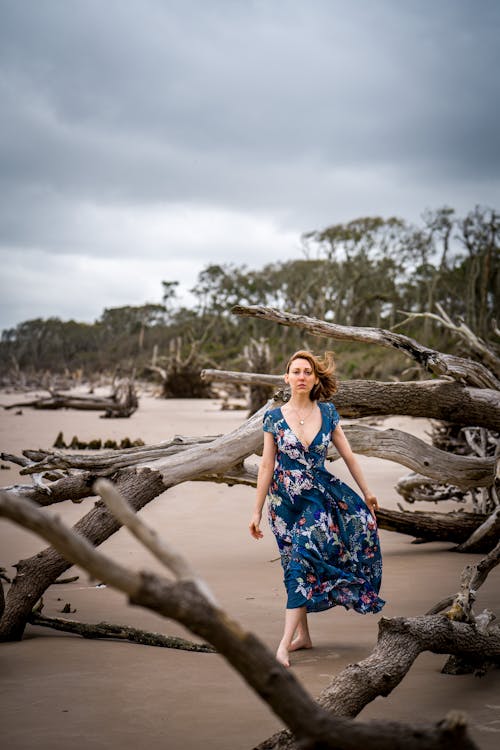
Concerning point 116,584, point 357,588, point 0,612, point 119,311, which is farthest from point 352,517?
point 119,311

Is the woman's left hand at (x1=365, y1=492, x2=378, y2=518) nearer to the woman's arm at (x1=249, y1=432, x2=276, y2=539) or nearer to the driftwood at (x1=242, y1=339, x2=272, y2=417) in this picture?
the woman's arm at (x1=249, y1=432, x2=276, y2=539)

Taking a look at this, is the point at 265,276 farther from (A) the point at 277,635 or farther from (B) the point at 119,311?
(A) the point at 277,635

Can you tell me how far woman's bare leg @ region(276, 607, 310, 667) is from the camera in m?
3.99

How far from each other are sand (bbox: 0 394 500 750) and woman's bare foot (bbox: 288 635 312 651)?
3.2 inches

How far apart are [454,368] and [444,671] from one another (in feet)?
7.71

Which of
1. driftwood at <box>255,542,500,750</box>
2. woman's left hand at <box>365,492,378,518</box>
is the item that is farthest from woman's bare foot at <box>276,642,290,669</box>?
woman's left hand at <box>365,492,378,518</box>

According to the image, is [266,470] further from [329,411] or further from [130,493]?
[130,493]

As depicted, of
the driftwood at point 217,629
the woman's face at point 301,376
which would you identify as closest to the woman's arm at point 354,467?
the woman's face at point 301,376

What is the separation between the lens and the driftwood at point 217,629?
1700 millimetres

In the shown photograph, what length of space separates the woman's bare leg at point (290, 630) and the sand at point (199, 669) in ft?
0.29

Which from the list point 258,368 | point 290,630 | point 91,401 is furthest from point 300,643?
point 91,401

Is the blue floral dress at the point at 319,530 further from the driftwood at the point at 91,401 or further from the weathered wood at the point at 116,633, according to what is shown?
the driftwood at the point at 91,401

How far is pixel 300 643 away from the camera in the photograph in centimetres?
433

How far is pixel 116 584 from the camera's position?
170 cm
